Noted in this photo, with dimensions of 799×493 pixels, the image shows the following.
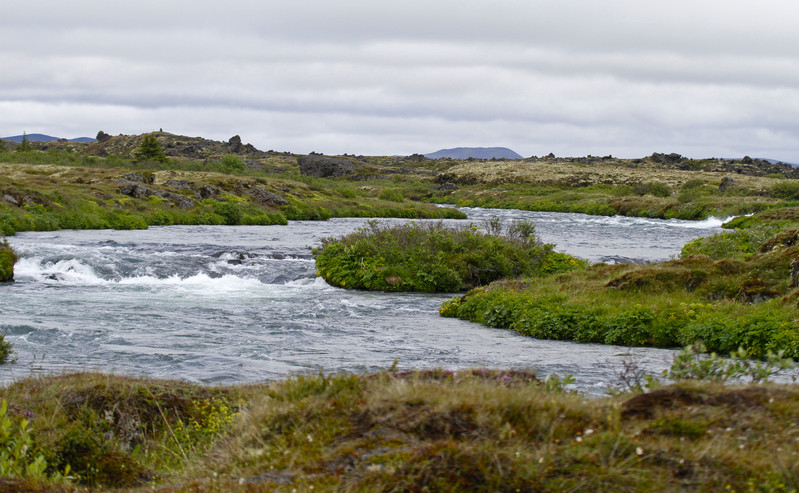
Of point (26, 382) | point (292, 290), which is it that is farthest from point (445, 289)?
point (26, 382)

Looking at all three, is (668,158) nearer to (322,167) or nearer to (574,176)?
(574,176)

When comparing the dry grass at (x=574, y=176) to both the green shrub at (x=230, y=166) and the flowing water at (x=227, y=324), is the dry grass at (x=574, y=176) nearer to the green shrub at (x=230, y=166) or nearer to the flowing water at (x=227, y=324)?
the green shrub at (x=230, y=166)

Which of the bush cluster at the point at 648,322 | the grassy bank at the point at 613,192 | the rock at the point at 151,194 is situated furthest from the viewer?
the grassy bank at the point at 613,192

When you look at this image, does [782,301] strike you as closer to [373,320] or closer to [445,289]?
[373,320]

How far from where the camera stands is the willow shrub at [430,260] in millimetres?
24859

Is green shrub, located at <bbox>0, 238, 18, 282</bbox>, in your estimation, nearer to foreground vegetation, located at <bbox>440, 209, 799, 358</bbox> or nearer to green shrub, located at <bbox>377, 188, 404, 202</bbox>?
foreground vegetation, located at <bbox>440, 209, 799, 358</bbox>

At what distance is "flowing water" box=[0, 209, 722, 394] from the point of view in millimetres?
13055

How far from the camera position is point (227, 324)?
17.7m

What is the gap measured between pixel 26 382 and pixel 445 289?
17.3 meters

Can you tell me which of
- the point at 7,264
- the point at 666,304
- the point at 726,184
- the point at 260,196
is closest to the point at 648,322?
the point at 666,304

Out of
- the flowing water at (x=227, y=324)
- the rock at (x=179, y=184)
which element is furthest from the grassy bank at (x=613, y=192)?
the rock at (x=179, y=184)

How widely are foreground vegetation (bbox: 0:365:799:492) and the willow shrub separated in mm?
17869

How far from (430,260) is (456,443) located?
20806mm

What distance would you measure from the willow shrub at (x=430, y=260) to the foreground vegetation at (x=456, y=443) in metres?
17.9
